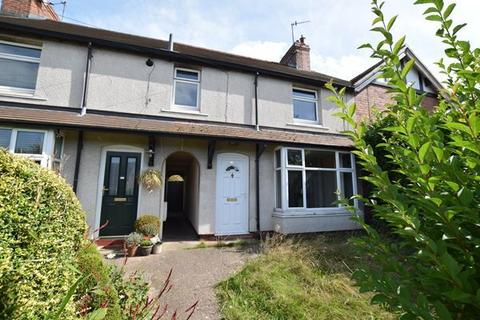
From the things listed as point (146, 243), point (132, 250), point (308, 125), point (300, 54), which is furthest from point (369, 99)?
point (132, 250)

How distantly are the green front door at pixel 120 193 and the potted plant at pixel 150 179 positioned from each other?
1.31ft

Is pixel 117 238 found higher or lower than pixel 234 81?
lower

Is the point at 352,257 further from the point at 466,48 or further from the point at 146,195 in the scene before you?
the point at 146,195

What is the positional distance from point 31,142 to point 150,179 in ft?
10.1

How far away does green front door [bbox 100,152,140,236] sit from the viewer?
6.98 meters

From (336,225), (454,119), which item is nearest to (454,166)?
(454,119)

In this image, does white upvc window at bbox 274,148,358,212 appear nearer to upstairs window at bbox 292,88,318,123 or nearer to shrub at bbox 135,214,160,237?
upstairs window at bbox 292,88,318,123

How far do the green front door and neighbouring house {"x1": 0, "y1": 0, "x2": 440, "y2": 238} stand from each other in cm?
→ 3

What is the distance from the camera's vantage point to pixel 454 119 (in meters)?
1.29

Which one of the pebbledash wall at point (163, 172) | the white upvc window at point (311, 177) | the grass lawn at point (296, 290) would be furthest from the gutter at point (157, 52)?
the grass lawn at point (296, 290)

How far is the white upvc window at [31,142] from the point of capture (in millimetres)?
6031

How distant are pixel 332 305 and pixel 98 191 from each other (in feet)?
21.3

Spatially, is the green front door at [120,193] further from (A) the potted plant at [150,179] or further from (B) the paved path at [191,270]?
(B) the paved path at [191,270]

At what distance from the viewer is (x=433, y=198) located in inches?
33.7
